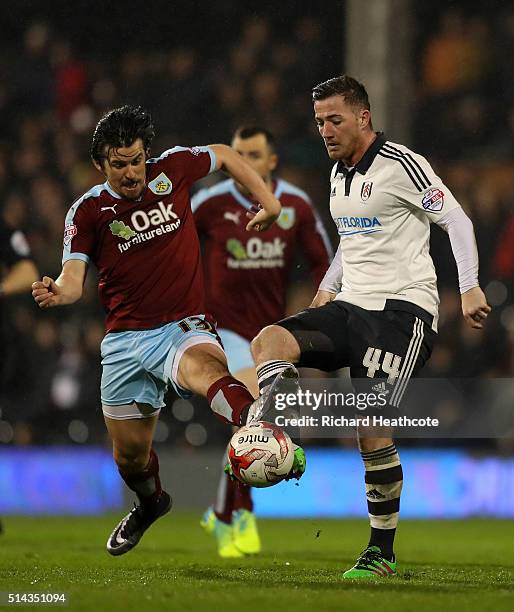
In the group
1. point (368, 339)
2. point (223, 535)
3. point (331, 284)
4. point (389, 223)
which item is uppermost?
point (389, 223)

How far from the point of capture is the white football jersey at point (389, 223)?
18.2 ft

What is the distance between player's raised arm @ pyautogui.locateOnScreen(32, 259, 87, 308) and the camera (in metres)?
5.36

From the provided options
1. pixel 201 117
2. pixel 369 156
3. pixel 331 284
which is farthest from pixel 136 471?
pixel 201 117

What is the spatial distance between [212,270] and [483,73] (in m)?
4.95

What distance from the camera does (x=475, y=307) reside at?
514cm

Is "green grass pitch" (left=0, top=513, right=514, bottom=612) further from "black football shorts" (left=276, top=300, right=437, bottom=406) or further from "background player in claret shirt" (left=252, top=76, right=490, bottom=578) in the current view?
"black football shorts" (left=276, top=300, right=437, bottom=406)

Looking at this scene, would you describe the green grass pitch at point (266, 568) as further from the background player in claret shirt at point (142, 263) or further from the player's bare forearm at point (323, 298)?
the player's bare forearm at point (323, 298)

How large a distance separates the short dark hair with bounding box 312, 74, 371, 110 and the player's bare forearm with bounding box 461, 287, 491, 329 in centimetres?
102

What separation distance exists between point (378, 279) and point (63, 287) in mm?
1353

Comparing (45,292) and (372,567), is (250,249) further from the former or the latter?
(372,567)

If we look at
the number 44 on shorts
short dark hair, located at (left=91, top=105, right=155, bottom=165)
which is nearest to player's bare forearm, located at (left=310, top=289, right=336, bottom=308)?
the number 44 on shorts

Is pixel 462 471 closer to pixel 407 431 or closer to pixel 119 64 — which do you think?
pixel 407 431

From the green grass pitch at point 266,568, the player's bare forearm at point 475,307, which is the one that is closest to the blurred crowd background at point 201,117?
the green grass pitch at point 266,568

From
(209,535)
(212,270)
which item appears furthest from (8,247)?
(209,535)
